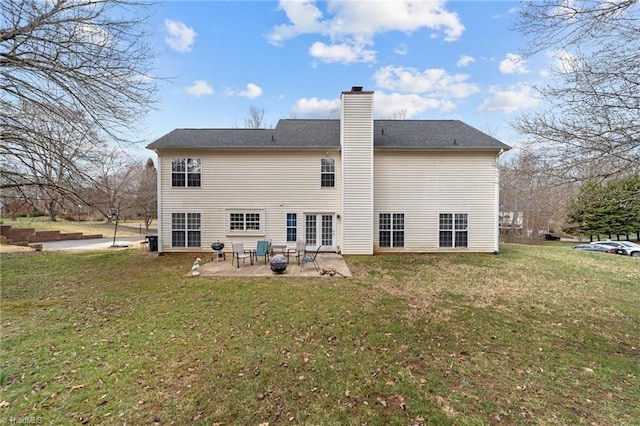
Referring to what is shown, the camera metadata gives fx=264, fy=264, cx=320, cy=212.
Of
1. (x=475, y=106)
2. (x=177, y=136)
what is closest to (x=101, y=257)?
(x=177, y=136)

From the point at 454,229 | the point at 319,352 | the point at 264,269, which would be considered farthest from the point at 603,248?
the point at 319,352

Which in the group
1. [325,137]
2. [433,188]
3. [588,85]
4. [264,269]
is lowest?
[264,269]

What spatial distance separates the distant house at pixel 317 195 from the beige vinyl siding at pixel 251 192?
0.05 m

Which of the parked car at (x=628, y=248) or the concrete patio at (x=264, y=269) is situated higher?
the concrete patio at (x=264, y=269)

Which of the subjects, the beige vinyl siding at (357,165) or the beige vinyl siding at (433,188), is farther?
the beige vinyl siding at (433,188)

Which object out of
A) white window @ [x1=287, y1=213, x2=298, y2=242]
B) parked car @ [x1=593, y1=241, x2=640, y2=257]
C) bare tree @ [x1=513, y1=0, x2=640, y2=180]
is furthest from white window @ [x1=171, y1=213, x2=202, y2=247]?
parked car @ [x1=593, y1=241, x2=640, y2=257]

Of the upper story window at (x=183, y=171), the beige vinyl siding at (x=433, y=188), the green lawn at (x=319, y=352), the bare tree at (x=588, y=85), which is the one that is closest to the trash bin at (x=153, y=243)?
the upper story window at (x=183, y=171)

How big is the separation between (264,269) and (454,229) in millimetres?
9476

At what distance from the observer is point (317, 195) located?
1310 centimetres

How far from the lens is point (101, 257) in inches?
484

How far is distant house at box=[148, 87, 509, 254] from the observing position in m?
13.0

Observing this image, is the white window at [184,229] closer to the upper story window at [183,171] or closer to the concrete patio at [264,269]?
the upper story window at [183,171]

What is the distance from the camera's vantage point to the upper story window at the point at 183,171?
13000 mm

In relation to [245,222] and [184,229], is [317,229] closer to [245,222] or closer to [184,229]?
[245,222]
